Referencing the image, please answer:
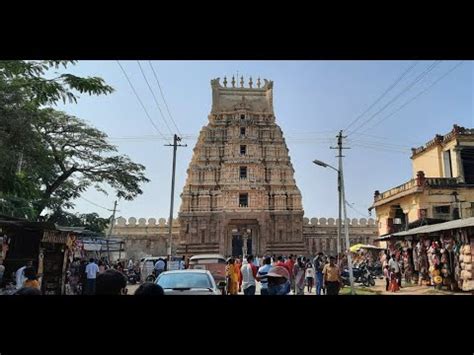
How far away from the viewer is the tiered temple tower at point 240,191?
105 feet

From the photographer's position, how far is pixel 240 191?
3244 centimetres

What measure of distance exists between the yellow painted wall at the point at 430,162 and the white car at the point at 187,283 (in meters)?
17.5

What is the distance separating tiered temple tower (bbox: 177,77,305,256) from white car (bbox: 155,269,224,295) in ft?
77.5

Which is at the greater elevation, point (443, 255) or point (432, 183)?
point (432, 183)

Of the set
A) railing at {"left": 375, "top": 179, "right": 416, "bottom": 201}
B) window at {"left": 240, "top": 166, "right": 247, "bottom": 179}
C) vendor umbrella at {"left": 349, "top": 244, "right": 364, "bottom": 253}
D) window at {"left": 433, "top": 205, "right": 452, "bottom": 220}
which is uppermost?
window at {"left": 240, "top": 166, "right": 247, "bottom": 179}

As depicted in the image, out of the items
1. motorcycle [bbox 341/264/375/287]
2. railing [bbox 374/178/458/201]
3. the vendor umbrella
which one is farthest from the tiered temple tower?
motorcycle [bbox 341/264/375/287]

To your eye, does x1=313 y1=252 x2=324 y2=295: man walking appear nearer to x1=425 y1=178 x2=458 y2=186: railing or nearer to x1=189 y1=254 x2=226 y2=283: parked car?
x1=189 y1=254 x2=226 y2=283: parked car

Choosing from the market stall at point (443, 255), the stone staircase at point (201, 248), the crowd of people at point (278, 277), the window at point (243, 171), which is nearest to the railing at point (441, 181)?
the market stall at point (443, 255)

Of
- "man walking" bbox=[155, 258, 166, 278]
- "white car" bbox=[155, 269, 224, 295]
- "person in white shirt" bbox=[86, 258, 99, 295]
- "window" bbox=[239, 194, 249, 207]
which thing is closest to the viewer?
"white car" bbox=[155, 269, 224, 295]

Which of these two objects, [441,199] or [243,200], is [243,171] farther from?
[441,199]

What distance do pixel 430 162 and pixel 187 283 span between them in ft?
61.7

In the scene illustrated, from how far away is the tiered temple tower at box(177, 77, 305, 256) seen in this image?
31.9 m

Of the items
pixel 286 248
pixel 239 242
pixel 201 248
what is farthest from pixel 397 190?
pixel 239 242

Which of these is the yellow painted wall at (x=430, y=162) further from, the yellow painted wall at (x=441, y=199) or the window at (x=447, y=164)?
the yellow painted wall at (x=441, y=199)
